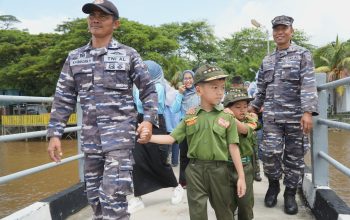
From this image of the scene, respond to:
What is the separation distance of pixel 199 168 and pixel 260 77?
1512 millimetres

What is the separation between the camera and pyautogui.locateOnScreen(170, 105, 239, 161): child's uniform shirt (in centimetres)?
282

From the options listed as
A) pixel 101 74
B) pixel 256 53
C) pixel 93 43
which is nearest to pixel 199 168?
pixel 101 74

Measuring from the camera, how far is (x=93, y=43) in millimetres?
2867

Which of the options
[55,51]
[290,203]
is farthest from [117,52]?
[55,51]

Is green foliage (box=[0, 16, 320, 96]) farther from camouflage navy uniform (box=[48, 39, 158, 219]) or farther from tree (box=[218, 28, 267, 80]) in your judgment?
camouflage navy uniform (box=[48, 39, 158, 219])

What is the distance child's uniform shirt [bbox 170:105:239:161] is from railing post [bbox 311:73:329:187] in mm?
1239

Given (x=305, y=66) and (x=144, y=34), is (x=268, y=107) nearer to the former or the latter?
(x=305, y=66)

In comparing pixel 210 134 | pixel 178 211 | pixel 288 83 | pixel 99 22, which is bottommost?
pixel 178 211

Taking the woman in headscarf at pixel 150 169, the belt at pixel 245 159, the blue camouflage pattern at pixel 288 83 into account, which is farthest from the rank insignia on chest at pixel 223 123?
the woman in headscarf at pixel 150 169

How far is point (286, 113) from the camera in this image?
12.0 ft

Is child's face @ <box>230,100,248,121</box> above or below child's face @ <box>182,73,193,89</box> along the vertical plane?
below

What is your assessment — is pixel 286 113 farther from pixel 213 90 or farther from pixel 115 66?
pixel 115 66

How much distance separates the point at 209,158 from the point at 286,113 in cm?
114

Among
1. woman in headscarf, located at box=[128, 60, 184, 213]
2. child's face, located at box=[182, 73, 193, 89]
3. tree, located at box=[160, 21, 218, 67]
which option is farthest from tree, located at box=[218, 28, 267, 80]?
woman in headscarf, located at box=[128, 60, 184, 213]
